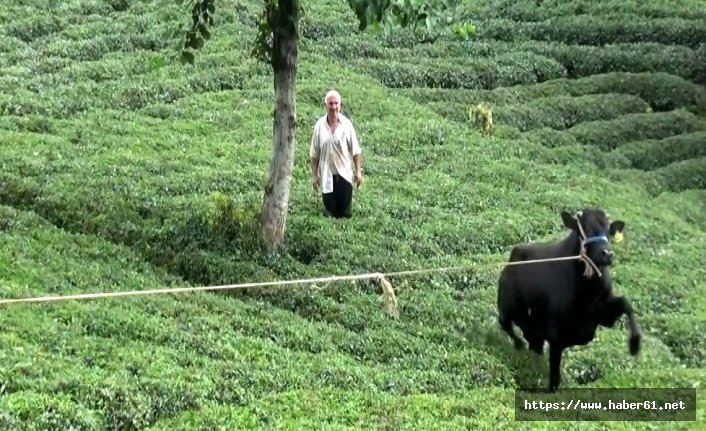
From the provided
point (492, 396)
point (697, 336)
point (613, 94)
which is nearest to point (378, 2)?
point (492, 396)

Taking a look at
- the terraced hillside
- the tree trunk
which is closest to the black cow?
the terraced hillside

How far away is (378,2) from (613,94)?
16.7 meters

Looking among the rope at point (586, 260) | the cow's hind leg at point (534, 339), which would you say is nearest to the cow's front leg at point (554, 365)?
the cow's hind leg at point (534, 339)

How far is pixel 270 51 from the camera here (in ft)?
43.9

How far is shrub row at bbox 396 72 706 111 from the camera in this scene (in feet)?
82.5

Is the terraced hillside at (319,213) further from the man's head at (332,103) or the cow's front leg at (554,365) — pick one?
the man's head at (332,103)

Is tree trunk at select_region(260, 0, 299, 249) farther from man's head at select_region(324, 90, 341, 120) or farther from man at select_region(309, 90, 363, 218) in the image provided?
man at select_region(309, 90, 363, 218)

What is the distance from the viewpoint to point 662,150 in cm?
2283

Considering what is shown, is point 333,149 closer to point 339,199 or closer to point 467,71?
point 339,199

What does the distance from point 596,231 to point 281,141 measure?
5.20 m

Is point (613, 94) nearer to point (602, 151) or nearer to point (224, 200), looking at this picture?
point (602, 151)

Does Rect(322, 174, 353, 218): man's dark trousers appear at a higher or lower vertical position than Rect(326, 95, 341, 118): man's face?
lower

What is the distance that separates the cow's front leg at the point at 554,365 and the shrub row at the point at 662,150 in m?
12.9

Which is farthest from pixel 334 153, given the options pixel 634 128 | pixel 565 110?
pixel 634 128
